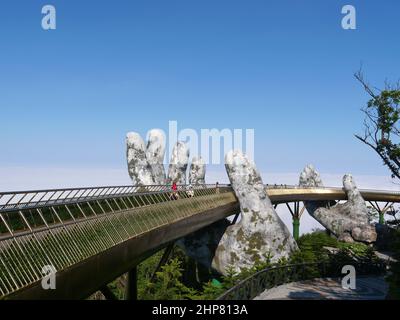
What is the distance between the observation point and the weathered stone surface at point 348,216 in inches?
1896

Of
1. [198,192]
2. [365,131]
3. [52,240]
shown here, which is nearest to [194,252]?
[198,192]

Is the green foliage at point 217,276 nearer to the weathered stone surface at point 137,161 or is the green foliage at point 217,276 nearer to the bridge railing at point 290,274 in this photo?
the bridge railing at point 290,274

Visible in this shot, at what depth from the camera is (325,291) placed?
2330cm

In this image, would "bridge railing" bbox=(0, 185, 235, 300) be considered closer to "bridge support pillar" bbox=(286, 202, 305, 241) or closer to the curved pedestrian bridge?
A: the curved pedestrian bridge

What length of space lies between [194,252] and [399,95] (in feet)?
69.4

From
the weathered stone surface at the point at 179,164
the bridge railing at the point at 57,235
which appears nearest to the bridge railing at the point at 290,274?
the bridge railing at the point at 57,235

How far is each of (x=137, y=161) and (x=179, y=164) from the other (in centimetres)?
484

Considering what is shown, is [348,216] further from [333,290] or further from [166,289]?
[166,289]

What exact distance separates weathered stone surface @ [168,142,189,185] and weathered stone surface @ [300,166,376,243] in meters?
17.7

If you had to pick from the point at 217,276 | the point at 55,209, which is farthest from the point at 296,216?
the point at 55,209

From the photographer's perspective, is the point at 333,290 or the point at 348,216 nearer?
the point at 333,290

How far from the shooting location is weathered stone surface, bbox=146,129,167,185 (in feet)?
162

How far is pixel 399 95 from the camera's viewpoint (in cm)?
2134

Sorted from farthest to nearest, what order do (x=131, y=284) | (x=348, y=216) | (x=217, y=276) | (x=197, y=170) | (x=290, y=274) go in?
(x=197, y=170)
(x=348, y=216)
(x=217, y=276)
(x=290, y=274)
(x=131, y=284)
